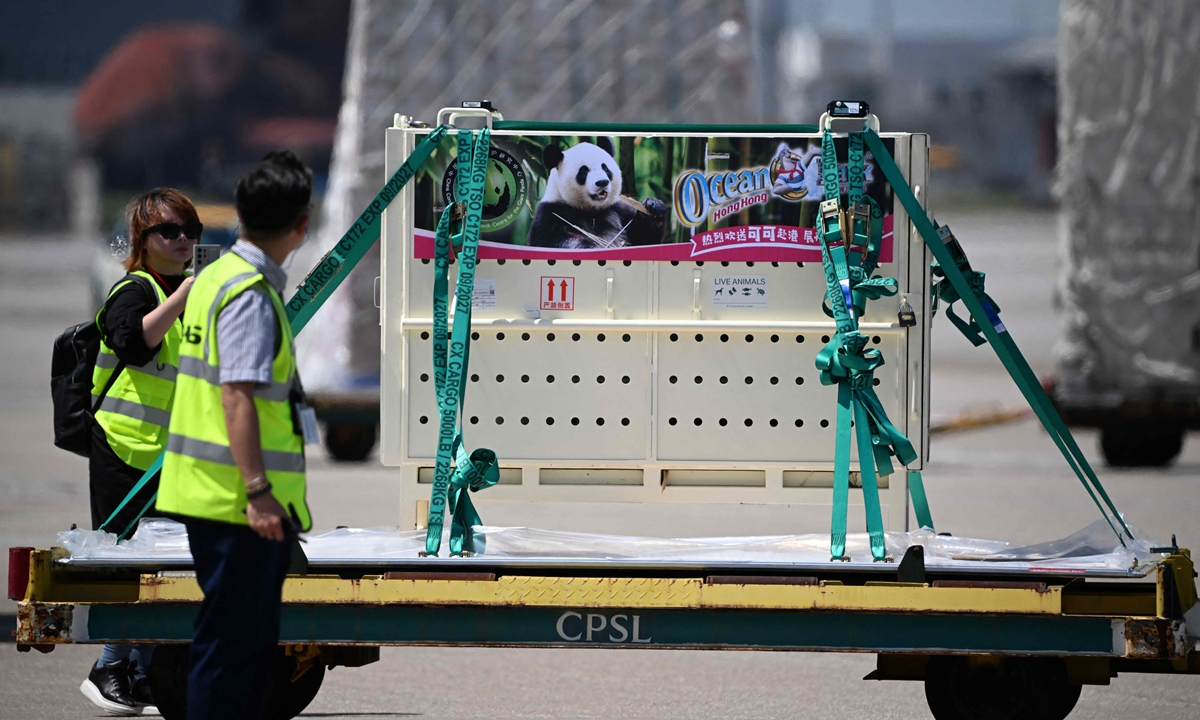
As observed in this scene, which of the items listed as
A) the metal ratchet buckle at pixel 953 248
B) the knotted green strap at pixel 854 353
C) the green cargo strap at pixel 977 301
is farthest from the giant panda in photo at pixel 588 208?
the metal ratchet buckle at pixel 953 248

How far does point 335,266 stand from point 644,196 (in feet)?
3.54

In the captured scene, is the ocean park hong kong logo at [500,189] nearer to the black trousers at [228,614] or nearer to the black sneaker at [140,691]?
the black trousers at [228,614]

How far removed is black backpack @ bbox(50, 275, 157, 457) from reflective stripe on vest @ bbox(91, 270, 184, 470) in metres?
0.06

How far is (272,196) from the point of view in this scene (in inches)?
162

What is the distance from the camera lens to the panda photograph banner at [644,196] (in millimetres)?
5535

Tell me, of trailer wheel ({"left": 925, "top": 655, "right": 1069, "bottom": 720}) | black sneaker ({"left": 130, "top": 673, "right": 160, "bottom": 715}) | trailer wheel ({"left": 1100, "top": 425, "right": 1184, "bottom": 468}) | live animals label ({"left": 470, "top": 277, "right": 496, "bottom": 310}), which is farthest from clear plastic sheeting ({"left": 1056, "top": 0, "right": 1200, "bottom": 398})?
black sneaker ({"left": 130, "top": 673, "right": 160, "bottom": 715})

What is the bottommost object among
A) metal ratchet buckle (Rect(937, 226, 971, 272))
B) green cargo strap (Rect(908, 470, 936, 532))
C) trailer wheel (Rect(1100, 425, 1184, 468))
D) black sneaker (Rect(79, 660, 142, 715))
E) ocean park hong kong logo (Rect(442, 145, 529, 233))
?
black sneaker (Rect(79, 660, 142, 715))

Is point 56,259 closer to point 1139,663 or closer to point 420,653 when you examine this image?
point 420,653

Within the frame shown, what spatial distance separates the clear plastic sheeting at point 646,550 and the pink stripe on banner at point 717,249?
3.16 ft

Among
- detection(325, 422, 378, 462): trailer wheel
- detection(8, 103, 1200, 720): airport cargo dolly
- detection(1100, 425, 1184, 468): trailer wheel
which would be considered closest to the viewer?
detection(8, 103, 1200, 720): airport cargo dolly

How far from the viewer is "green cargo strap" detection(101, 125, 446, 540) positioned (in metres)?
5.29

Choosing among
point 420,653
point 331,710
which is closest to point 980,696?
point 331,710

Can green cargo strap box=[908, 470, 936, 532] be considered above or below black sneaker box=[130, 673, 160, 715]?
above

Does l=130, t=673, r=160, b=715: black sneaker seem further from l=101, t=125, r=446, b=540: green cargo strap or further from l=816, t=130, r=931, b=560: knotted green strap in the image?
l=816, t=130, r=931, b=560: knotted green strap
